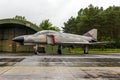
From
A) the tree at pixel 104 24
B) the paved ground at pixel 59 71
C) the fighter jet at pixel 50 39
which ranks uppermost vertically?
the tree at pixel 104 24

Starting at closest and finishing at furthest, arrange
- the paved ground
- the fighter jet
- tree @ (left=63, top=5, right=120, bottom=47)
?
the paved ground
the fighter jet
tree @ (left=63, top=5, right=120, bottom=47)

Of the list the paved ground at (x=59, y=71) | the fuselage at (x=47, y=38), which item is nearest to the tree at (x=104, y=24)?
the fuselage at (x=47, y=38)

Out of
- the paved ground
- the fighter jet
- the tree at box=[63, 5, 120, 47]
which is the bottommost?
the paved ground

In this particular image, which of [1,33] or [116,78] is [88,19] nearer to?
[1,33]

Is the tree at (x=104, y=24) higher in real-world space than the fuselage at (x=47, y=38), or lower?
higher

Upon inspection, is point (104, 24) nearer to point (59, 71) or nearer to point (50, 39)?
point (50, 39)

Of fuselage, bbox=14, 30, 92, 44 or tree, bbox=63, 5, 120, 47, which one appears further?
tree, bbox=63, 5, 120, 47

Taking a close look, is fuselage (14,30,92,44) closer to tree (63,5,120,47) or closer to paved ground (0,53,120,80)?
paved ground (0,53,120,80)

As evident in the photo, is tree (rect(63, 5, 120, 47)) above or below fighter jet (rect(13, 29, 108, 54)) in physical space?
above

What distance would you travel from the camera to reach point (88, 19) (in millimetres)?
81500

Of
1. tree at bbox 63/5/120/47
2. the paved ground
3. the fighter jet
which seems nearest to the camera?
the paved ground

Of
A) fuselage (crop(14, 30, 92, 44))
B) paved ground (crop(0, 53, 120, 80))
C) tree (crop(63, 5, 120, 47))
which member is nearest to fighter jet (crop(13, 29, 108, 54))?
fuselage (crop(14, 30, 92, 44))

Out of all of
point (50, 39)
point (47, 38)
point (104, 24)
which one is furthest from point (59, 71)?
point (104, 24)

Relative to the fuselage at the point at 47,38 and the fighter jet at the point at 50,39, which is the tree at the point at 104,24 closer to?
the fighter jet at the point at 50,39
